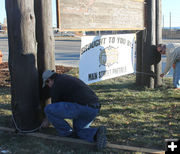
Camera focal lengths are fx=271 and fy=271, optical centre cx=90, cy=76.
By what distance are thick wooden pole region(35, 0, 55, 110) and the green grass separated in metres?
0.95

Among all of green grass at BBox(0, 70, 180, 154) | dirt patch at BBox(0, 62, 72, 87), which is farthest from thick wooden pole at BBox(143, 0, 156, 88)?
dirt patch at BBox(0, 62, 72, 87)

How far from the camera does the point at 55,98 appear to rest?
399 centimetres

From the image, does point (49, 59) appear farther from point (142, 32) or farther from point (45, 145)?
point (142, 32)

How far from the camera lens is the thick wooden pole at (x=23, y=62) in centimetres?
408

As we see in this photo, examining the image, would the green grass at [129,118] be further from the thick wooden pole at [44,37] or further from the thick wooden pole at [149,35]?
the thick wooden pole at [44,37]

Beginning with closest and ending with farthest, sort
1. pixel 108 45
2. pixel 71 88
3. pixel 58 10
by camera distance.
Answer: pixel 71 88 < pixel 58 10 < pixel 108 45

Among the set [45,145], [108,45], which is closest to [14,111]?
[45,145]

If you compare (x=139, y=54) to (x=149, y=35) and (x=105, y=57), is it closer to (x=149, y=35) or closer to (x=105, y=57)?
(x=149, y=35)

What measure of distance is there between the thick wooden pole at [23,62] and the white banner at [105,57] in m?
1.30

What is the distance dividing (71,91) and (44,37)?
3.76ft

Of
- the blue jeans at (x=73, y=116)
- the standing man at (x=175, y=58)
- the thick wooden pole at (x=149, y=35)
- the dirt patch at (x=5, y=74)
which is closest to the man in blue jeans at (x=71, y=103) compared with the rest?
the blue jeans at (x=73, y=116)

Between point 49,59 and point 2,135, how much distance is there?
147cm

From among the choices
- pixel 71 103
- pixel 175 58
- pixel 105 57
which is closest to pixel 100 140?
pixel 71 103

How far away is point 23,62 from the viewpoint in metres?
4.20
